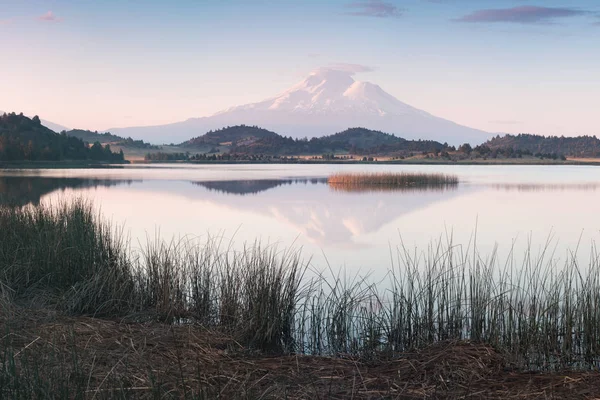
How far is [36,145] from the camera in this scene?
352 ft

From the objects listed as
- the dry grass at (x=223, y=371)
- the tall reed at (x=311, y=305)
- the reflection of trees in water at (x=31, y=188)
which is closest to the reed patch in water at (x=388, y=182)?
the reflection of trees in water at (x=31, y=188)

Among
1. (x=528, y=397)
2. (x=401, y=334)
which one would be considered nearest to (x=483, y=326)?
(x=401, y=334)

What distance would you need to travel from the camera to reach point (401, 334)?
6934 mm

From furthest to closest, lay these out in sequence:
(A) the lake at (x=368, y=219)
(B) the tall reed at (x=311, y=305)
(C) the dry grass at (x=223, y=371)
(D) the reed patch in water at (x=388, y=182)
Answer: (D) the reed patch in water at (x=388, y=182) → (A) the lake at (x=368, y=219) → (B) the tall reed at (x=311, y=305) → (C) the dry grass at (x=223, y=371)

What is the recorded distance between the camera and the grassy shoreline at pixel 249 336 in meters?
4.73

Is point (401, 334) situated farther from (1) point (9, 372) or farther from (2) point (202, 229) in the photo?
(2) point (202, 229)

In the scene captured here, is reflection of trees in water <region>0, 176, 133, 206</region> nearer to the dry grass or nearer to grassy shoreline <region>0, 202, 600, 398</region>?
grassy shoreline <region>0, 202, 600, 398</region>

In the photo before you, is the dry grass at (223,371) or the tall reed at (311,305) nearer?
the dry grass at (223,371)

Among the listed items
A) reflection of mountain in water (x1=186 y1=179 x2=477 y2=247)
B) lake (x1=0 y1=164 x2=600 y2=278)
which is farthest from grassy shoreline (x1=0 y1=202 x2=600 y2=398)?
reflection of mountain in water (x1=186 y1=179 x2=477 y2=247)

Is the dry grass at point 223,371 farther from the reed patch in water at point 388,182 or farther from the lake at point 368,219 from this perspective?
the reed patch in water at point 388,182

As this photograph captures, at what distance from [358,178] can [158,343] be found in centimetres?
4434

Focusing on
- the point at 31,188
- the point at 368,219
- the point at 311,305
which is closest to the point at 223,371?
the point at 311,305

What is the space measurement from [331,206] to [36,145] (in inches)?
3555

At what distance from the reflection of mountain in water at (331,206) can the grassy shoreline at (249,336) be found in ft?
34.2
